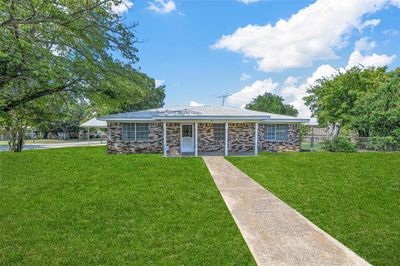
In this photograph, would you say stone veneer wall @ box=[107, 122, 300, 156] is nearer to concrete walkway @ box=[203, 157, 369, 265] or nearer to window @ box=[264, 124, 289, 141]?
window @ box=[264, 124, 289, 141]

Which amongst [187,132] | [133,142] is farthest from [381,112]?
[133,142]

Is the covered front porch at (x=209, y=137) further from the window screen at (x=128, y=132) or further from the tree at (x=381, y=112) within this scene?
the tree at (x=381, y=112)

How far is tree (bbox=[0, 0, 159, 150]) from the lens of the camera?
5570mm

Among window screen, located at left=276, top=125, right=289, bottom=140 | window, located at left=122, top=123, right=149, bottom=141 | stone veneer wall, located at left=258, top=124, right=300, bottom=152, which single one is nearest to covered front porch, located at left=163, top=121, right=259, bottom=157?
stone veneer wall, located at left=258, top=124, right=300, bottom=152

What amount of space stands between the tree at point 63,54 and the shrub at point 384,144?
1576cm

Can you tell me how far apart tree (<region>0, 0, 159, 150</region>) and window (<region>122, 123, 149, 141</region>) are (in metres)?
4.08

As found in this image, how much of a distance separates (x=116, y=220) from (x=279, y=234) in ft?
10.1

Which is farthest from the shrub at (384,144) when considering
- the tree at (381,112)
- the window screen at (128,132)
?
the window screen at (128,132)

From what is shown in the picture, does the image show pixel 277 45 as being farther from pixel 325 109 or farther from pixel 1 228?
pixel 1 228

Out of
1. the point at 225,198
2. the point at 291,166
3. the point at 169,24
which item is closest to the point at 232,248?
the point at 225,198

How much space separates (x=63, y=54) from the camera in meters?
8.82

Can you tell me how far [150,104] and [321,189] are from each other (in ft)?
115

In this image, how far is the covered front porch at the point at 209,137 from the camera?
1617 cm

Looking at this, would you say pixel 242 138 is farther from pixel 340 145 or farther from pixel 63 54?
pixel 63 54
